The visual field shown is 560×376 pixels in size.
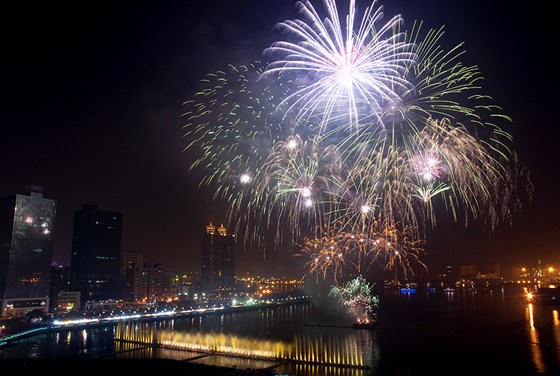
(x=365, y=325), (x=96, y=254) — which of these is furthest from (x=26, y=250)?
(x=365, y=325)

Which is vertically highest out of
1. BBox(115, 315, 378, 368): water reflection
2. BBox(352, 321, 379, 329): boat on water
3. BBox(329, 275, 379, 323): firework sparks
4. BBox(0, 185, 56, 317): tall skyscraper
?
BBox(0, 185, 56, 317): tall skyscraper

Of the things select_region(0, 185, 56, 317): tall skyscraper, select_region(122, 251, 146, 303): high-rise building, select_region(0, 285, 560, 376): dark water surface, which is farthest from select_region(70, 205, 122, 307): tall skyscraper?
select_region(0, 285, 560, 376): dark water surface

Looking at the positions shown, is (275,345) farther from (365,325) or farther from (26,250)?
(26,250)

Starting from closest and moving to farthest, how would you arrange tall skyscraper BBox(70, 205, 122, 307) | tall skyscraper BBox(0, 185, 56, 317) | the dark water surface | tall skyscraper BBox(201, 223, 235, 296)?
the dark water surface < tall skyscraper BBox(0, 185, 56, 317) < tall skyscraper BBox(70, 205, 122, 307) < tall skyscraper BBox(201, 223, 235, 296)

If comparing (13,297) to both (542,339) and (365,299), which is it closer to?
(365,299)

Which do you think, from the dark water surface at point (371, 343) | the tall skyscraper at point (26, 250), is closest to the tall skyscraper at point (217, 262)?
the tall skyscraper at point (26, 250)

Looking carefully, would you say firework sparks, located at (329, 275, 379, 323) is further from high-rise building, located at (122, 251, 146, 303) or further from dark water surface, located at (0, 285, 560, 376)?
high-rise building, located at (122, 251, 146, 303)

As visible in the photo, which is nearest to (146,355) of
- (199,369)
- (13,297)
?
(199,369)
